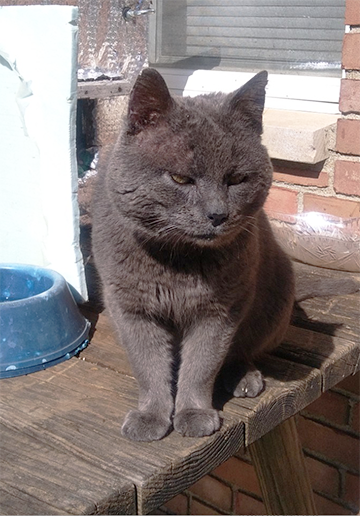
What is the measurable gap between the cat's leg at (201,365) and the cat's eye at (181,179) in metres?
0.32

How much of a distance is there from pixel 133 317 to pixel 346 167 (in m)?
1.06

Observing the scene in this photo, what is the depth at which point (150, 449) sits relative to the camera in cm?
121

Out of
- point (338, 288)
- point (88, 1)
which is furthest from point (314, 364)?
point (88, 1)

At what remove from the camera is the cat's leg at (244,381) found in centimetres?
142

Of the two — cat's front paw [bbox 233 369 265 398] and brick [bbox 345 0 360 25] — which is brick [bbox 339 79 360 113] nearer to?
brick [bbox 345 0 360 25]

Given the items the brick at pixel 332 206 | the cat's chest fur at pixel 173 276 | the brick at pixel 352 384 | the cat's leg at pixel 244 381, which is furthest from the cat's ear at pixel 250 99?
the brick at pixel 352 384

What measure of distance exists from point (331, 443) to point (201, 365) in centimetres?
103

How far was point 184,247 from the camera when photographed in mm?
1347

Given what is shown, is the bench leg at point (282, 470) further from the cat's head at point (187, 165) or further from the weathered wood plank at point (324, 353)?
the cat's head at point (187, 165)

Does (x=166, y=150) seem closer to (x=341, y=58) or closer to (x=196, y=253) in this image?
(x=196, y=253)

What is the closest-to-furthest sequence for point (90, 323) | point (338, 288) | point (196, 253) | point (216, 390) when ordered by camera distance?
point (196, 253)
point (216, 390)
point (90, 323)
point (338, 288)

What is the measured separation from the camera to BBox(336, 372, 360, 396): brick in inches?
82.6

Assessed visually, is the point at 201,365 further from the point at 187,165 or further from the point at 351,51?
the point at 351,51

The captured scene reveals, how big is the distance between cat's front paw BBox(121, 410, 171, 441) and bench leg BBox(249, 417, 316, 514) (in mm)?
493
